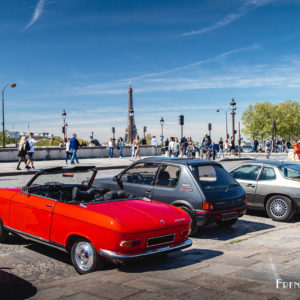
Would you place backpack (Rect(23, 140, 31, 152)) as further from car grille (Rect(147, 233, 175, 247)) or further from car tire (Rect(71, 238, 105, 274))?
car grille (Rect(147, 233, 175, 247))

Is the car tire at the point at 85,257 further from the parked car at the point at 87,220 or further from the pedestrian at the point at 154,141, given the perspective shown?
the pedestrian at the point at 154,141

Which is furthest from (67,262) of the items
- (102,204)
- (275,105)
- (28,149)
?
(275,105)

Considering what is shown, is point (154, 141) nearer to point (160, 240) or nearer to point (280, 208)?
point (280, 208)

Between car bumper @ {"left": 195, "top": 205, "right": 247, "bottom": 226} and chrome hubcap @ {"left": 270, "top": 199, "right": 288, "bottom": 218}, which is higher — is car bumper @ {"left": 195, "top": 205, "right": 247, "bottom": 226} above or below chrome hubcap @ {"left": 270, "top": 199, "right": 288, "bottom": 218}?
above

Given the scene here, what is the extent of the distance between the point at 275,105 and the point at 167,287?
95.1 meters

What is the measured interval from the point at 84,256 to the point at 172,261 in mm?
1253

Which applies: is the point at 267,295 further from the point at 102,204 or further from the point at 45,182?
the point at 45,182

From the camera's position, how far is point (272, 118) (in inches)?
3681

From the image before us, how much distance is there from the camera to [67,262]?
5836mm

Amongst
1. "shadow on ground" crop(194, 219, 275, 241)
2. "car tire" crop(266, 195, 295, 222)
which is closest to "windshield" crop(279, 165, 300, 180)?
"car tire" crop(266, 195, 295, 222)

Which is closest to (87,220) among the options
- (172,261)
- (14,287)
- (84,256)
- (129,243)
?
(84,256)

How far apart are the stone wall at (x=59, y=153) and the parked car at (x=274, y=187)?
2315 cm

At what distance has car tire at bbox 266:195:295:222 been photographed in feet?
28.6

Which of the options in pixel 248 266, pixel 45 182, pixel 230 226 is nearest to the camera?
pixel 248 266
